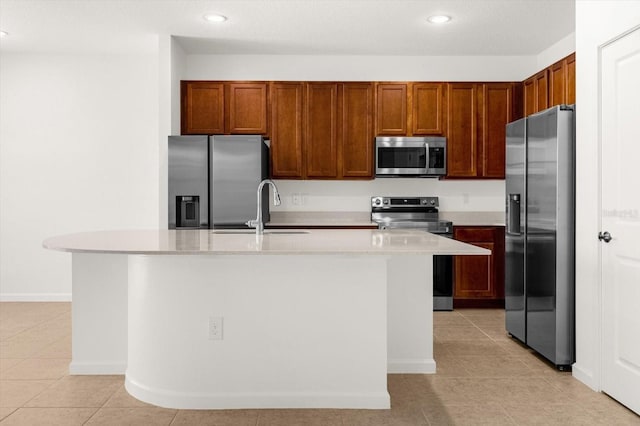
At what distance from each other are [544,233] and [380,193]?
2.40m

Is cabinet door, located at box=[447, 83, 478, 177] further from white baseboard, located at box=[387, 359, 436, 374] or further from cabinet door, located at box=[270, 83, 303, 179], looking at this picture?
white baseboard, located at box=[387, 359, 436, 374]

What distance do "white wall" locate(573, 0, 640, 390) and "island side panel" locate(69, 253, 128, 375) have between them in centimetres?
266

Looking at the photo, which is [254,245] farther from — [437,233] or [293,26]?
[437,233]

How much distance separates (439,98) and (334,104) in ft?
3.49

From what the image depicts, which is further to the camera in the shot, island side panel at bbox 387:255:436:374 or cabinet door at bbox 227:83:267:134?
cabinet door at bbox 227:83:267:134

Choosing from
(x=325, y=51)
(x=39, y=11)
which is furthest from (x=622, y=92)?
(x=39, y=11)

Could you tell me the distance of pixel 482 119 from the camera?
535cm

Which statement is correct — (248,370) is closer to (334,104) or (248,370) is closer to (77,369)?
(77,369)

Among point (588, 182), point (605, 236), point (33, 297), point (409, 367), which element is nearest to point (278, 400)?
point (409, 367)

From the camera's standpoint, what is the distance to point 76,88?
5523 millimetres

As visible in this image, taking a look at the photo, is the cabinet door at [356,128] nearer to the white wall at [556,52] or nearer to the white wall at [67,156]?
the white wall at [556,52]

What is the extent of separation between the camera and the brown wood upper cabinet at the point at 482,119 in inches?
211

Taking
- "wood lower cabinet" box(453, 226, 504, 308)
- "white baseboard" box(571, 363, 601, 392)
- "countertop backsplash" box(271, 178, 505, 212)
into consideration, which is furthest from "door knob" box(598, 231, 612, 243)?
"countertop backsplash" box(271, 178, 505, 212)

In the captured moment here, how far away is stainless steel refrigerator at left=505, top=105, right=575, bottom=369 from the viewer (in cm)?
323
